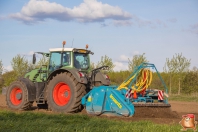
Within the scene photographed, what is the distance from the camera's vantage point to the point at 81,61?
12867 mm

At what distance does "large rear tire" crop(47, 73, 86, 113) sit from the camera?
462 inches

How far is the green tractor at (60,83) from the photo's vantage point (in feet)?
38.7

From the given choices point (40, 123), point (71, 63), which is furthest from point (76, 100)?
point (40, 123)

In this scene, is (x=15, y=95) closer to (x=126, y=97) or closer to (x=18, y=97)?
(x=18, y=97)

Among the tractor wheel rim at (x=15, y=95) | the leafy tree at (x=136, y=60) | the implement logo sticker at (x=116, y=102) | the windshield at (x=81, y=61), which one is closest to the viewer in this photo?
the implement logo sticker at (x=116, y=102)

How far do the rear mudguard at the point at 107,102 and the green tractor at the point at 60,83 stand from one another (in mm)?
404

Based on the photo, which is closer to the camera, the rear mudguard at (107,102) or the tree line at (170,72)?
the rear mudguard at (107,102)

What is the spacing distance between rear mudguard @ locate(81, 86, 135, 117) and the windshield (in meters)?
1.44

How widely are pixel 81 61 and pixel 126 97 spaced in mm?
2879

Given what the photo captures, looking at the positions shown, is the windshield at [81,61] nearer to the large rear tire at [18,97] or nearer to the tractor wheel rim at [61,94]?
the tractor wheel rim at [61,94]

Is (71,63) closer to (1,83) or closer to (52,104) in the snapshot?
(52,104)

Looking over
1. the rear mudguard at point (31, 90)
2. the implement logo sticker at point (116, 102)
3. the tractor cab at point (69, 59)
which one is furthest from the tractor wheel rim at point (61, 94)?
the implement logo sticker at point (116, 102)

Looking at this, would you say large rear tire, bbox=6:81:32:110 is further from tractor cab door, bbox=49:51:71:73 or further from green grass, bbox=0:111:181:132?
green grass, bbox=0:111:181:132

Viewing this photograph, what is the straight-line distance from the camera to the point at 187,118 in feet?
19.5
